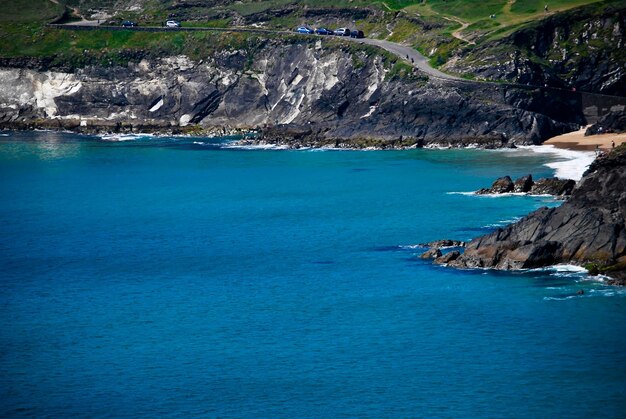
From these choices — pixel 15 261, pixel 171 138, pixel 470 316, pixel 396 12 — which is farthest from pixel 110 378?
pixel 396 12

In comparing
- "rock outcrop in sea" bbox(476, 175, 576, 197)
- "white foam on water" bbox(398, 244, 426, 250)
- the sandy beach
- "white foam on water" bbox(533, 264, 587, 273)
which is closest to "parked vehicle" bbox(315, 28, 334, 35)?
the sandy beach

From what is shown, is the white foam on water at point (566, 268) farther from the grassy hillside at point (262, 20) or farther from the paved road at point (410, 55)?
the grassy hillside at point (262, 20)

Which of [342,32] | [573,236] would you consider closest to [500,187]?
[573,236]

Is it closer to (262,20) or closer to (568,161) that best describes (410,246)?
(568,161)

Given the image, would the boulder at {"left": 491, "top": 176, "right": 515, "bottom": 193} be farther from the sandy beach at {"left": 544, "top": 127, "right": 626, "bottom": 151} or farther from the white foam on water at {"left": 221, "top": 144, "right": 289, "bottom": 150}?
the white foam on water at {"left": 221, "top": 144, "right": 289, "bottom": 150}

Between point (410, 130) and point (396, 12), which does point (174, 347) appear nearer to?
point (410, 130)
